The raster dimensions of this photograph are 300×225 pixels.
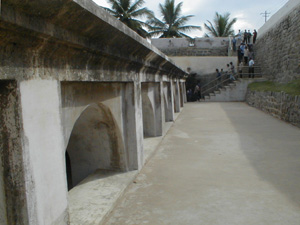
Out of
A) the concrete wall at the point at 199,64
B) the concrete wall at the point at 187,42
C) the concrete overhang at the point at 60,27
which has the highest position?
the concrete wall at the point at 187,42

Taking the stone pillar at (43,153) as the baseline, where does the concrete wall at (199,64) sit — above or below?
above

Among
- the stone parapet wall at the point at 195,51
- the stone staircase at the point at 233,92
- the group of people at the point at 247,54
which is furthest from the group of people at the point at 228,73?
the stone parapet wall at the point at 195,51

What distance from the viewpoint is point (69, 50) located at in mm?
2561

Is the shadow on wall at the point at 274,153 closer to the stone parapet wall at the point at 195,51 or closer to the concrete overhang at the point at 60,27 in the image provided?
the concrete overhang at the point at 60,27

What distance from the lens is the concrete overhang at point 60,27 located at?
183 cm

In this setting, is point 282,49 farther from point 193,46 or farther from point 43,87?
point 43,87

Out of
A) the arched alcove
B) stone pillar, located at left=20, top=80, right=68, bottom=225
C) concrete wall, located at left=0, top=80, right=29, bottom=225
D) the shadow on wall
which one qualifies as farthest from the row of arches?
the shadow on wall

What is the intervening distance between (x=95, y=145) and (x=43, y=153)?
2394mm

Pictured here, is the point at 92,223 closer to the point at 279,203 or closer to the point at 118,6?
the point at 279,203

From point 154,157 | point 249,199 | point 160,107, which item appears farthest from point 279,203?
point 160,107

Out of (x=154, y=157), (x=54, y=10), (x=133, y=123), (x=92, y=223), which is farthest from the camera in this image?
(x=154, y=157)

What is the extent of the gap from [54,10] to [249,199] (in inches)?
129

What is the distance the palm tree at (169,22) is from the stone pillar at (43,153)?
27222 millimetres

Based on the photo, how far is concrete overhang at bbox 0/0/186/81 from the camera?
1.83 m
